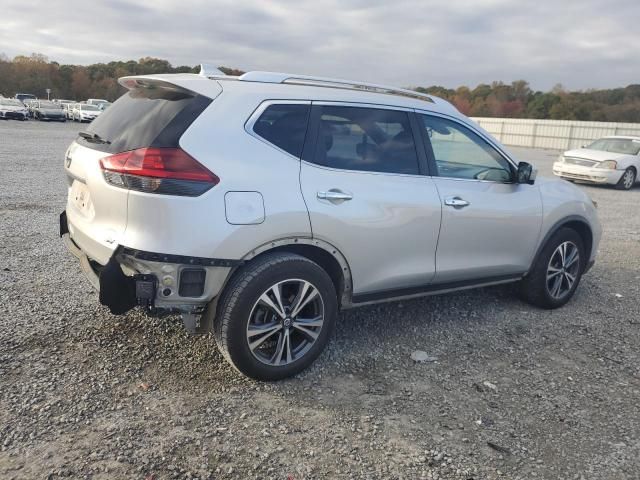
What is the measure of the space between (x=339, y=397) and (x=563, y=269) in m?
2.91

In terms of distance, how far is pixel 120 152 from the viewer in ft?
→ 10.5

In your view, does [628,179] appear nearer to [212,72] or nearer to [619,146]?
[619,146]

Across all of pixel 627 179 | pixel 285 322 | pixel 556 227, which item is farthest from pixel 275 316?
pixel 627 179

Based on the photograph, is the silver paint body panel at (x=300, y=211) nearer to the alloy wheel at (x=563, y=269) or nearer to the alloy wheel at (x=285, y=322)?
the alloy wheel at (x=285, y=322)

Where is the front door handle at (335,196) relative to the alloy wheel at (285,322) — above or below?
above

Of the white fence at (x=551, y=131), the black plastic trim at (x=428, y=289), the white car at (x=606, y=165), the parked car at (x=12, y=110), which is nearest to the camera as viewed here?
the black plastic trim at (x=428, y=289)

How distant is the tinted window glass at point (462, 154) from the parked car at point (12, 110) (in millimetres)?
40923

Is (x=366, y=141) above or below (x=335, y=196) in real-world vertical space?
above

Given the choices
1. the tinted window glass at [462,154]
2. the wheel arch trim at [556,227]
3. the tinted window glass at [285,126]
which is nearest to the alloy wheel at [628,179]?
the wheel arch trim at [556,227]

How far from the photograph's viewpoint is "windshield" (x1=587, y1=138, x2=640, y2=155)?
656 inches

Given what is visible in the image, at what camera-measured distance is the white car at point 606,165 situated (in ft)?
51.5

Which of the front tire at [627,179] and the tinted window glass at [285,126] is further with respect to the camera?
the front tire at [627,179]

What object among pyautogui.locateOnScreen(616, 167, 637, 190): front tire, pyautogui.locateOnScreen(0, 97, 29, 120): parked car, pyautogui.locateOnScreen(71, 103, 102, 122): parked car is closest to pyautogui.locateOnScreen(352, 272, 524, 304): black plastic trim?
pyautogui.locateOnScreen(616, 167, 637, 190): front tire

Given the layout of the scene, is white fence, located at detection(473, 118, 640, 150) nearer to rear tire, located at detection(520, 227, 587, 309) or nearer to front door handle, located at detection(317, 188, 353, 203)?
rear tire, located at detection(520, 227, 587, 309)
